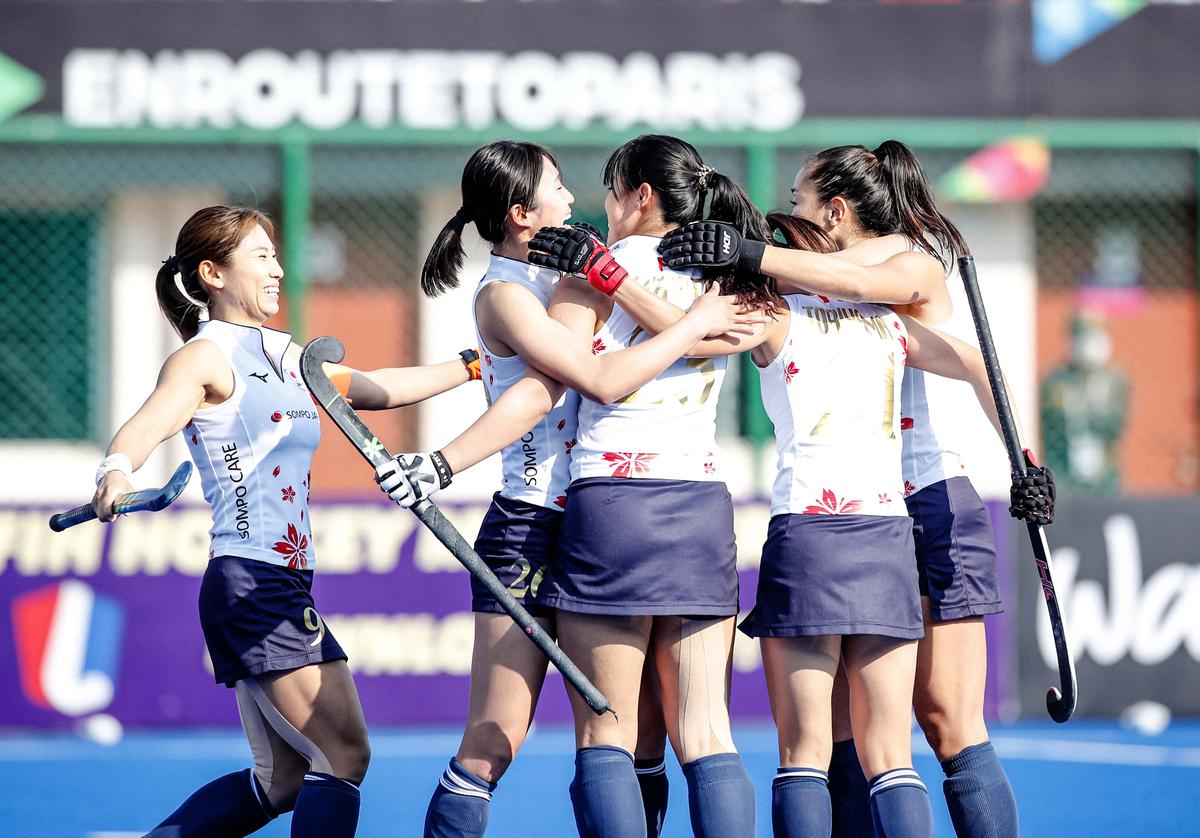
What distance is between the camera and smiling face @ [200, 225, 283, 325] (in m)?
3.63

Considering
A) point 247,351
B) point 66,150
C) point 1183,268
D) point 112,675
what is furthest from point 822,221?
point 1183,268

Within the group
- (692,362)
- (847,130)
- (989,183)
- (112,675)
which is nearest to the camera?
(692,362)

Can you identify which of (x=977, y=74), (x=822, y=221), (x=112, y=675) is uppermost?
(x=977, y=74)

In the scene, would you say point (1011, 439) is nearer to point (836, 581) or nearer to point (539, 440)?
point (836, 581)

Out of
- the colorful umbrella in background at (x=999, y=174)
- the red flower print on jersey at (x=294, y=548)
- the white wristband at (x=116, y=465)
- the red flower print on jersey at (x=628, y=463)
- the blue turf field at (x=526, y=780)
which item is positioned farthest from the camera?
Answer: the colorful umbrella in background at (x=999, y=174)

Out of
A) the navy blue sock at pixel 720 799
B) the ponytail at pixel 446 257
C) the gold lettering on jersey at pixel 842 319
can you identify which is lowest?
the navy blue sock at pixel 720 799

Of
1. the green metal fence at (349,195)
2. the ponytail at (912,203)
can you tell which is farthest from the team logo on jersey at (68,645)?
the ponytail at (912,203)

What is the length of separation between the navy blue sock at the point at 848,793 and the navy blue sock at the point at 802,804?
37 centimetres

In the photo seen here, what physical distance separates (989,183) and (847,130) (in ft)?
4.53

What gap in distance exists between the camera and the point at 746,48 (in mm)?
9531

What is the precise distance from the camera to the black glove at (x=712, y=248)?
3225 millimetres

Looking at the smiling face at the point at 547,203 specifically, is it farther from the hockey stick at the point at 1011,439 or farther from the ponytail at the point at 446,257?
the hockey stick at the point at 1011,439

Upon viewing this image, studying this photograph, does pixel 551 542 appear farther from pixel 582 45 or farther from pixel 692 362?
pixel 582 45

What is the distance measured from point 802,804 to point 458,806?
78 centimetres
